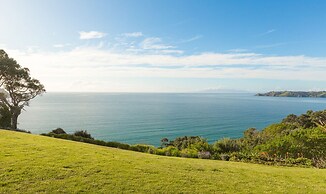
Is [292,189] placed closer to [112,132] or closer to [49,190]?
[49,190]

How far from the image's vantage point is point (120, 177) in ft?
24.8

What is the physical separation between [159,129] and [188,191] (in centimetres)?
5710

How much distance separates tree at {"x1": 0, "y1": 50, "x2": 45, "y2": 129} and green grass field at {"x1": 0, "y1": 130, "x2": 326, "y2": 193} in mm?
21943

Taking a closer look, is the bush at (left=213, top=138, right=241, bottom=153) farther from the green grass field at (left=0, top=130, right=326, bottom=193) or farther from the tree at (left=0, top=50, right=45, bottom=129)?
the tree at (left=0, top=50, right=45, bottom=129)

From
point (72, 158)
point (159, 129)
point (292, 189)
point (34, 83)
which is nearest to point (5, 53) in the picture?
point (34, 83)

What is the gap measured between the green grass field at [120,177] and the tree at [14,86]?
2194 centimetres

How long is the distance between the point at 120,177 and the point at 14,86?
29.6 meters

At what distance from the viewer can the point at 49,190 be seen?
6.27 meters

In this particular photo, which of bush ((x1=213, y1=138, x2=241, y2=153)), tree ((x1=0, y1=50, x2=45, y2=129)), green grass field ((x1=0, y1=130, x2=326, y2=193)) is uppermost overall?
tree ((x1=0, y1=50, x2=45, y2=129))

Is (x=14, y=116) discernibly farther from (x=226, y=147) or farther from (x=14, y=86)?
(x=226, y=147)

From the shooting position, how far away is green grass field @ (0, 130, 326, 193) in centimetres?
669

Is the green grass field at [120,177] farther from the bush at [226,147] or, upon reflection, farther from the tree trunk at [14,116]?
the tree trunk at [14,116]

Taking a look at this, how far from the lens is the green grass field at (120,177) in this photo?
6693 millimetres

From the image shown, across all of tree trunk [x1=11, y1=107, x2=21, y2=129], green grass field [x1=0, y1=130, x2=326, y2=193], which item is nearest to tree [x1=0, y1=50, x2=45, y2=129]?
tree trunk [x1=11, y1=107, x2=21, y2=129]
